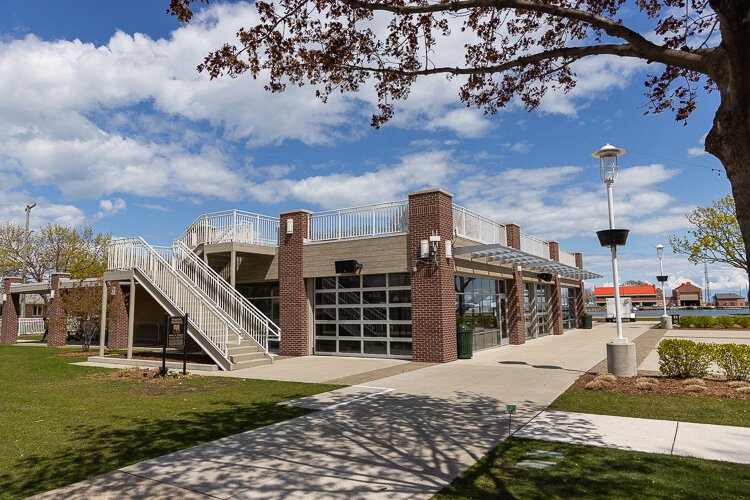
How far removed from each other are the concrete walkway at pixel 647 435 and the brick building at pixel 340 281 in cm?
756

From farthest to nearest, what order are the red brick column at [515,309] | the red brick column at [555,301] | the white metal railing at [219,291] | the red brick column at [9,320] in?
1. the red brick column at [555,301]
2. the red brick column at [9,320]
3. the red brick column at [515,309]
4. the white metal railing at [219,291]

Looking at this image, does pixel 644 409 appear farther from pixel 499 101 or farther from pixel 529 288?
pixel 529 288

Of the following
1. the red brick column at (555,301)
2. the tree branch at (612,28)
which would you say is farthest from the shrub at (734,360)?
the red brick column at (555,301)

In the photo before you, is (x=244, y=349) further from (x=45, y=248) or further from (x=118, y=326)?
(x=45, y=248)

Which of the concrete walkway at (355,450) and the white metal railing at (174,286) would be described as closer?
the concrete walkway at (355,450)

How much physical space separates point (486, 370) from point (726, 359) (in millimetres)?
5048

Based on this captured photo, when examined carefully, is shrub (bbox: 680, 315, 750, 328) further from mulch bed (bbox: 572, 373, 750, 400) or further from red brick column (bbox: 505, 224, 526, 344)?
mulch bed (bbox: 572, 373, 750, 400)

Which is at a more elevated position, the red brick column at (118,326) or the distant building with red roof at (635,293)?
the distant building with red roof at (635,293)

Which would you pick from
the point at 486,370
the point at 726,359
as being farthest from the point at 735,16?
the point at 486,370

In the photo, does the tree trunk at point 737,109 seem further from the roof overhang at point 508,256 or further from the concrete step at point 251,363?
the concrete step at point 251,363

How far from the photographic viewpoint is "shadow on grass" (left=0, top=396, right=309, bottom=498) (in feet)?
16.3

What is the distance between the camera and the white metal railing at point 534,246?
22.7 meters

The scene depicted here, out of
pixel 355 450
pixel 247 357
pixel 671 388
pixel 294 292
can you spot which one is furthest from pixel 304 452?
pixel 294 292

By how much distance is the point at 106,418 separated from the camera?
7746mm
